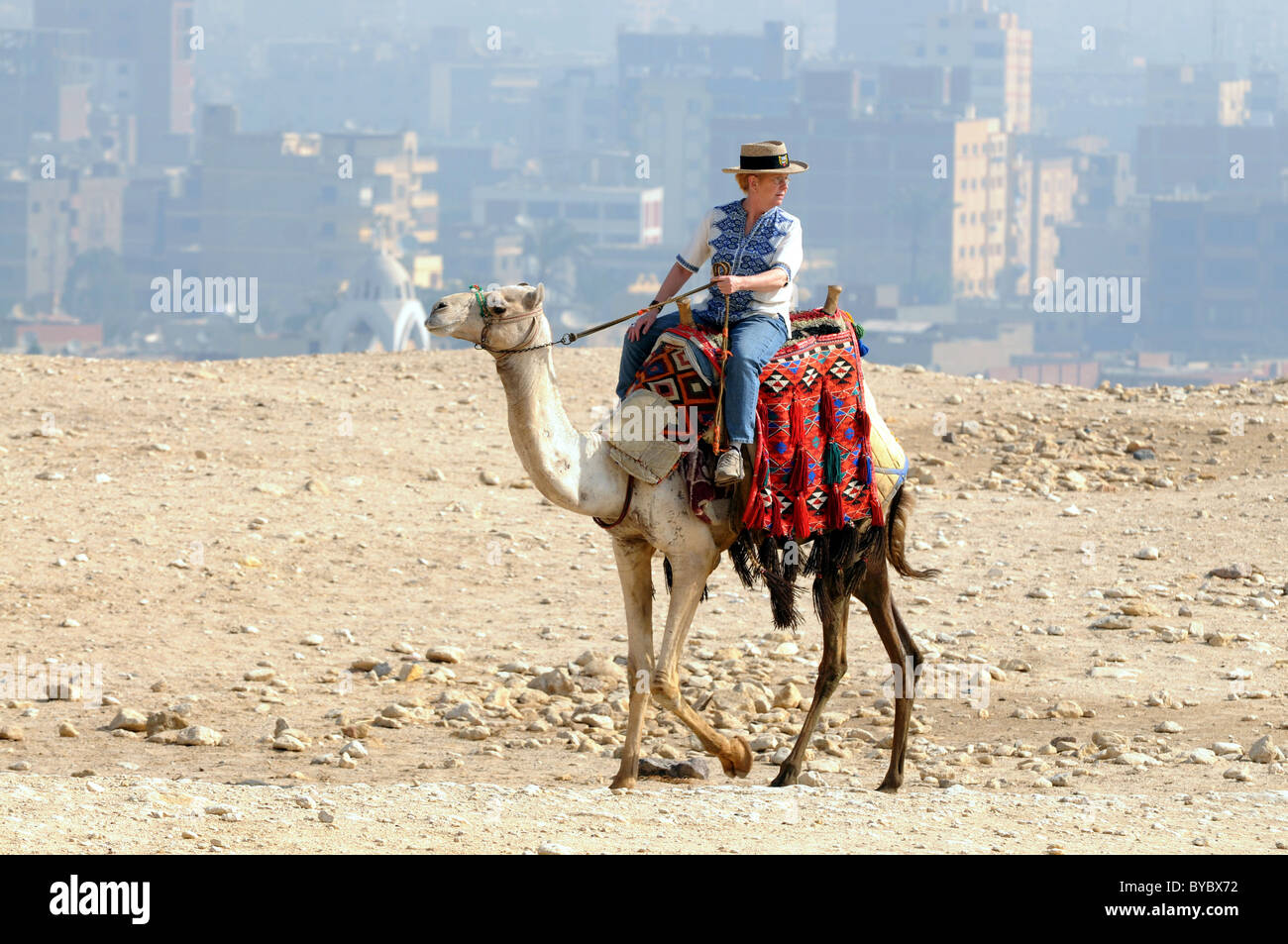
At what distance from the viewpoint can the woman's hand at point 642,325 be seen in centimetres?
915

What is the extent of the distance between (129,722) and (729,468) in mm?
3813

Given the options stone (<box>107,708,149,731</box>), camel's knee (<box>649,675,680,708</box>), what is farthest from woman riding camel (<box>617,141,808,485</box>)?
stone (<box>107,708,149,731</box>)

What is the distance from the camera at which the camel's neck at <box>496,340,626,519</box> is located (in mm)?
8406

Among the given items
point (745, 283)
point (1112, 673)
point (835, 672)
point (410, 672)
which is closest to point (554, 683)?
point (410, 672)

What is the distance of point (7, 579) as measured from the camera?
13336 mm

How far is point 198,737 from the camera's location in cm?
1032

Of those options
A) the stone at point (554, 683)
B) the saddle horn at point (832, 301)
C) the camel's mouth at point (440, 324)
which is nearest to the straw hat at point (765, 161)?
the saddle horn at point (832, 301)

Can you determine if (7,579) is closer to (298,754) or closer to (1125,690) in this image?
(298,754)

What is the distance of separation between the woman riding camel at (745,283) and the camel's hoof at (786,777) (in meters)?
1.39

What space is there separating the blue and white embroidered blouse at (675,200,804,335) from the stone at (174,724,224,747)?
3432 millimetres

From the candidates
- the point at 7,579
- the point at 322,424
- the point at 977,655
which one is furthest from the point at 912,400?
the point at 7,579

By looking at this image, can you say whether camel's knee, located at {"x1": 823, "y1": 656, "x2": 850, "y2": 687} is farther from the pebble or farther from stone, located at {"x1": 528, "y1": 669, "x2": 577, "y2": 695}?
stone, located at {"x1": 528, "y1": 669, "x2": 577, "y2": 695}

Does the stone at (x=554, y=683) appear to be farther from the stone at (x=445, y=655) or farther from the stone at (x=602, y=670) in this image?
the stone at (x=445, y=655)

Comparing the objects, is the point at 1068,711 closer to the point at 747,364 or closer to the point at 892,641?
the point at 892,641
